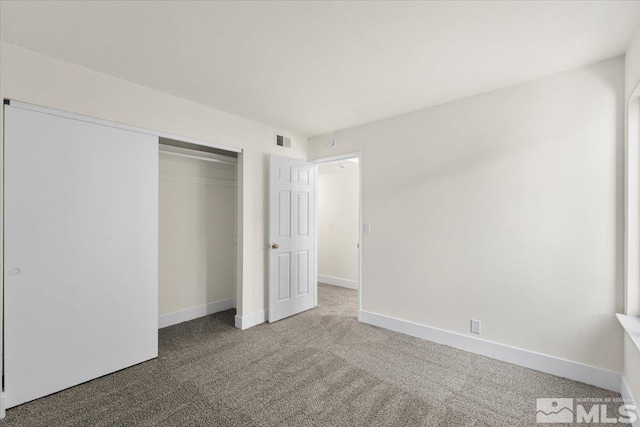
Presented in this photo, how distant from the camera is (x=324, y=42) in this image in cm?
201

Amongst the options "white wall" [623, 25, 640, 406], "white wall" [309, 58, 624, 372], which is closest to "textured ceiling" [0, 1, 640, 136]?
"white wall" [309, 58, 624, 372]

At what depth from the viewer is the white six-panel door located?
3.73 meters

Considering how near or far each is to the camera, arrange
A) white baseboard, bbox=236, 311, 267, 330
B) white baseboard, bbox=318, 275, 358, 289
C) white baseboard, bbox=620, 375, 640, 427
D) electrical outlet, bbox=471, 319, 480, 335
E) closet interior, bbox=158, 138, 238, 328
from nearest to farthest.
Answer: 1. white baseboard, bbox=620, 375, 640, 427
2. electrical outlet, bbox=471, 319, 480, 335
3. white baseboard, bbox=236, 311, 267, 330
4. closet interior, bbox=158, 138, 238, 328
5. white baseboard, bbox=318, 275, 358, 289

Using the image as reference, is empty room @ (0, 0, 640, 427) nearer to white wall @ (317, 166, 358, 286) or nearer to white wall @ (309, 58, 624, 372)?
white wall @ (309, 58, 624, 372)

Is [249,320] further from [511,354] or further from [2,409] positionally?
[511,354]

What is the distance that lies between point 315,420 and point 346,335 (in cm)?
142

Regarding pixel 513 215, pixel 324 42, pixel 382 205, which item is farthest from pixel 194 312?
pixel 513 215

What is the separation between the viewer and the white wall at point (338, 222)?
5711 millimetres

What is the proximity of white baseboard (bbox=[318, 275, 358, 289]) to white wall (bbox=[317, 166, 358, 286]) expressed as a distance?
2 centimetres

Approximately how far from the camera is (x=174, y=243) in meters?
3.68

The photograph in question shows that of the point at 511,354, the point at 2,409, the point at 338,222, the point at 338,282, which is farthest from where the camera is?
the point at 338,222

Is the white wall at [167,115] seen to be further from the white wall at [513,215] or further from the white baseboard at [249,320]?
the white wall at [513,215]

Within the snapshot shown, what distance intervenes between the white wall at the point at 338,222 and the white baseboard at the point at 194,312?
2.27 meters

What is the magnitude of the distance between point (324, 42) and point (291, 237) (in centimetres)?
252
